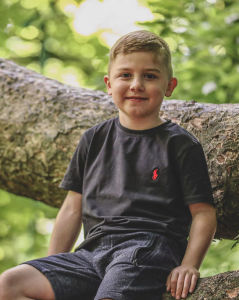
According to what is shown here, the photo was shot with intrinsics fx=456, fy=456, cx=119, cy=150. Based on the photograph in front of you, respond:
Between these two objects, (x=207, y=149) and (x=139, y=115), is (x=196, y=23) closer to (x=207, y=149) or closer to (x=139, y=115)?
(x=207, y=149)

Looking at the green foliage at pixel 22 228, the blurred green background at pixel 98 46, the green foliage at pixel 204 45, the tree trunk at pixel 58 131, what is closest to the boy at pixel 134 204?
the tree trunk at pixel 58 131

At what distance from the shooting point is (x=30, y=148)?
3.04m

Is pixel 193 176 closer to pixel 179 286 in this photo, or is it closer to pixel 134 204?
pixel 134 204

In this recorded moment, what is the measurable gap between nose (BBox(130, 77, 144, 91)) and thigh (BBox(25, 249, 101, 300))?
804mm

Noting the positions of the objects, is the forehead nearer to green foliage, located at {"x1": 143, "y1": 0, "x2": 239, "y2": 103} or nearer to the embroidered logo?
the embroidered logo

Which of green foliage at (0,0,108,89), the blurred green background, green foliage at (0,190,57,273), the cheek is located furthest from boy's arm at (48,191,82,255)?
green foliage at (0,190,57,273)

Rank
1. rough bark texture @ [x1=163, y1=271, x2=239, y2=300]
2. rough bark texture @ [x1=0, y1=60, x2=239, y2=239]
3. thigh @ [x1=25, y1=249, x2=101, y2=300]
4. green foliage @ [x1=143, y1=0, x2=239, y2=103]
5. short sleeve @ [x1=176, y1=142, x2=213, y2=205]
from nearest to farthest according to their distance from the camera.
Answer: rough bark texture @ [x1=163, y1=271, x2=239, y2=300] < thigh @ [x1=25, y1=249, x2=101, y2=300] < short sleeve @ [x1=176, y1=142, x2=213, y2=205] < rough bark texture @ [x1=0, y1=60, x2=239, y2=239] < green foliage @ [x1=143, y1=0, x2=239, y2=103]

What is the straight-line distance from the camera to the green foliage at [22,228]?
17.7 feet

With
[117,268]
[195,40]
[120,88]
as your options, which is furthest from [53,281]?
[195,40]

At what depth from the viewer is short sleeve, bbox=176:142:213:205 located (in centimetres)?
199

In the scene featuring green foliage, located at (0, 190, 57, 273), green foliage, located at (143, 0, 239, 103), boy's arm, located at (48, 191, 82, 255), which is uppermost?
green foliage, located at (143, 0, 239, 103)

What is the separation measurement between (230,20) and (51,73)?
3170 mm

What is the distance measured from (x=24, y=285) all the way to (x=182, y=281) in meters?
0.62

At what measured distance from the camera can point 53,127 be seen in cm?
302
